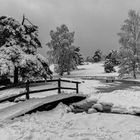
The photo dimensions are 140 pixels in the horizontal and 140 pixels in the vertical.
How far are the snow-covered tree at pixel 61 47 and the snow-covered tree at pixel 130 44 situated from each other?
57.3 ft

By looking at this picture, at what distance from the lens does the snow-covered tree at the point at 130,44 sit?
38.4 metres

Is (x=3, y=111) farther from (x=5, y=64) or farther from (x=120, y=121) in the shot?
(x=5, y=64)

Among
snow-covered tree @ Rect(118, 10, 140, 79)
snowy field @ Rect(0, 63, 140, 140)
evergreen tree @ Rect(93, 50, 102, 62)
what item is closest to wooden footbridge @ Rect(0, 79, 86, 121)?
snowy field @ Rect(0, 63, 140, 140)

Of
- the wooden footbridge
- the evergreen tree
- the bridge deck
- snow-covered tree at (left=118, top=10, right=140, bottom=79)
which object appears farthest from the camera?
the evergreen tree

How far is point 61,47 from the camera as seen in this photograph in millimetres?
53406

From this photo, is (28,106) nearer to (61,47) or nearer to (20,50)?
(20,50)

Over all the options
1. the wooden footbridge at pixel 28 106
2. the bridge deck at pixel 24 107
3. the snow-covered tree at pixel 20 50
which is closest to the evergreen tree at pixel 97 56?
the snow-covered tree at pixel 20 50

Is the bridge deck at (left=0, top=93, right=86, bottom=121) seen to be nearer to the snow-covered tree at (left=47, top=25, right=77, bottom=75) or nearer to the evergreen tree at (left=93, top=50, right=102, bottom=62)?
the snow-covered tree at (left=47, top=25, right=77, bottom=75)

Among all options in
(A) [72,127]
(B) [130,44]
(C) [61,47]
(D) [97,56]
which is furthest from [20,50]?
(D) [97,56]

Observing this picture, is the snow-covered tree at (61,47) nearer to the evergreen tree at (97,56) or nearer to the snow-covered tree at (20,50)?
the snow-covered tree at (20,50)

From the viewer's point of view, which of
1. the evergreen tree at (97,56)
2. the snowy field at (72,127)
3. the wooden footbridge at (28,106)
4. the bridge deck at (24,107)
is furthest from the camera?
the evergreen tree at (97,56)

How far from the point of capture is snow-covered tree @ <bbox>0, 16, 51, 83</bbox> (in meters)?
21.7

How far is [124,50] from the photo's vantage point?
124ft

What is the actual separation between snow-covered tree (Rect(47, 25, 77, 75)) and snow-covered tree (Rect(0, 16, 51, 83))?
2649cm
